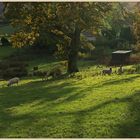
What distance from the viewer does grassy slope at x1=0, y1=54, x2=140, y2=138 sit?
16453 millimetres

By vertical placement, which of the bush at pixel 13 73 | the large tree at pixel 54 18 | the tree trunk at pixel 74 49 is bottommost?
the bush at pixel 13 73

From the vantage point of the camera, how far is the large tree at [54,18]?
129 feet

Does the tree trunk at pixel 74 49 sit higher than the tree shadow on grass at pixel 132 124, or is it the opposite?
the tree trunk at pixel 74 49

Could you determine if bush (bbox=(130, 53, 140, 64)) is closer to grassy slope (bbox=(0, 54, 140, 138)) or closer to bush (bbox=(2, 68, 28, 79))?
bush (bbox=(2, 68, 28, 79))

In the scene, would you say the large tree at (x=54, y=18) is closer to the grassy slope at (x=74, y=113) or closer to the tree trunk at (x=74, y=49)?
the tree trunk at (x=74, y=49)

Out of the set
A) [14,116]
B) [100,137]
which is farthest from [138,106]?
[14,116]

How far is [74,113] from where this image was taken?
64.0ft

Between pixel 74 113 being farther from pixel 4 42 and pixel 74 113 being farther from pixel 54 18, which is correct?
pixel 4 42

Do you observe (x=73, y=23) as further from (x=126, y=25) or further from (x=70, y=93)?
(x=126, y=25)

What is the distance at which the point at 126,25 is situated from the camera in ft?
291

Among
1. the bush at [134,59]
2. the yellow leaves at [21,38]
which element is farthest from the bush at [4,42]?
the yellow leaves at [21,38]

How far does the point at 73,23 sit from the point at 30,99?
18060 millimetres

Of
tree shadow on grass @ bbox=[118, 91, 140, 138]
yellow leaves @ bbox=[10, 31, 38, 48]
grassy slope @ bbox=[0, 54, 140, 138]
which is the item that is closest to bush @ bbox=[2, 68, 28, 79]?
yellow leaves @ bbox=[10, 31, 38, 48]

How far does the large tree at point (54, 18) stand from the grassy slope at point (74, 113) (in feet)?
45.4
